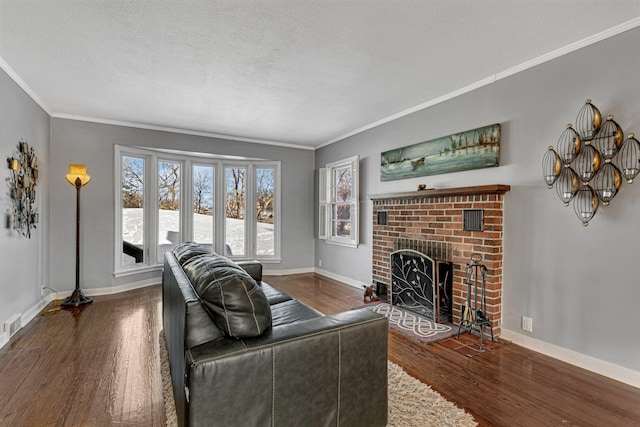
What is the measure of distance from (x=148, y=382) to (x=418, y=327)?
2476 millimetres

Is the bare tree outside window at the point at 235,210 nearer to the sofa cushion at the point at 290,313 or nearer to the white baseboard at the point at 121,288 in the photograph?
the white baseboard at the point at 121,288

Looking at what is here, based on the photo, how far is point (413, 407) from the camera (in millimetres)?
1936

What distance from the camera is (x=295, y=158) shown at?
6.19 m

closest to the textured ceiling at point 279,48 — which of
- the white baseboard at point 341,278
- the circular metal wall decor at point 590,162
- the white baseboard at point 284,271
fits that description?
the circular metal wall decor at point 590,162

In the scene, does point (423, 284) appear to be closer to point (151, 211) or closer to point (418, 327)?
point (418, 327)

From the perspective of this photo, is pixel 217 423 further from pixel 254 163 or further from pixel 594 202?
pixel 254 163

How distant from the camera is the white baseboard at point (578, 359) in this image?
2.24 m

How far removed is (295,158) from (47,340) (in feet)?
14.7

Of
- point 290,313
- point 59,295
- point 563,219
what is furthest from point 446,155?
point 59,295

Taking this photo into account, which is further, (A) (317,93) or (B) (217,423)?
(A) (317,93)

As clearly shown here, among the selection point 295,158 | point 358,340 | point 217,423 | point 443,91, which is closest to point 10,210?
point 217,423

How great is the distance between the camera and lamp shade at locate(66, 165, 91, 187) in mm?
4027

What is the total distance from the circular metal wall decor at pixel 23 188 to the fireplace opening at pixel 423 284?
13.8 ft

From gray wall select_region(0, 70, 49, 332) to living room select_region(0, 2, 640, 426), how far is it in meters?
0.02
